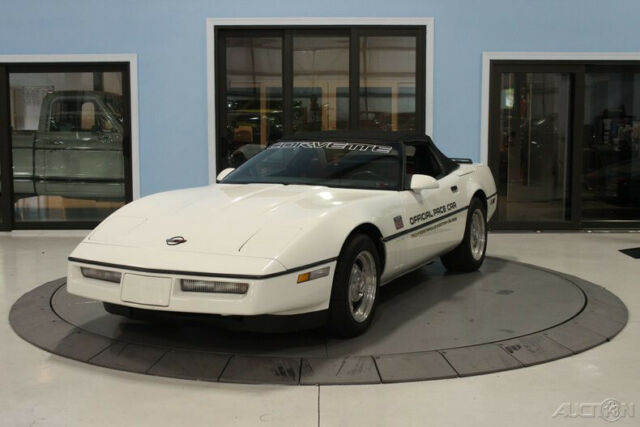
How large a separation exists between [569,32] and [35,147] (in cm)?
733

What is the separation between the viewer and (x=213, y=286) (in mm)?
3824

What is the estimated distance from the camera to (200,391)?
364 cm

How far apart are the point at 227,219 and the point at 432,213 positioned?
191 cm

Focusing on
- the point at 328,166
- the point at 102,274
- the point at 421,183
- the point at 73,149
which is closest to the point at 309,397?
the point at 102,274

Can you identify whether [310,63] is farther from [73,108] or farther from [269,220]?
[269,220]

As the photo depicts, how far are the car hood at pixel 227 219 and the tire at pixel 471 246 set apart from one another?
1711 millimetres

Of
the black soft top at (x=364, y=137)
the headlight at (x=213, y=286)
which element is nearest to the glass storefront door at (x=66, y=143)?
the black soft top at (x=364, y=137)

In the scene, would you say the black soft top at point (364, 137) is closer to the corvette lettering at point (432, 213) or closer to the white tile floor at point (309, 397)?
the corvette lettering at point (432, 213)

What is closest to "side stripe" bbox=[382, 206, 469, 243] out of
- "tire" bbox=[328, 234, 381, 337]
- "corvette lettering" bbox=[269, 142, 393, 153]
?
"tire" bbox=[328, 234, 381, 337]

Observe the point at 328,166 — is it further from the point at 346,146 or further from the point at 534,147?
the point at 534,147

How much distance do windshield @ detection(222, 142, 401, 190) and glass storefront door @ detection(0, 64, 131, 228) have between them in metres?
4.26

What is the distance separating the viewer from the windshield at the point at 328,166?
5.28 m

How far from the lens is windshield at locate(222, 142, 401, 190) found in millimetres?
5277

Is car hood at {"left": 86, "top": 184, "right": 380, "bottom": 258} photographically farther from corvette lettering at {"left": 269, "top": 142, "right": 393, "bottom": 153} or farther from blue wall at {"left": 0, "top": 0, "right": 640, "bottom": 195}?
blue wall at {"left": 0, "top": 0, "right": 640, "bottom": 195}
